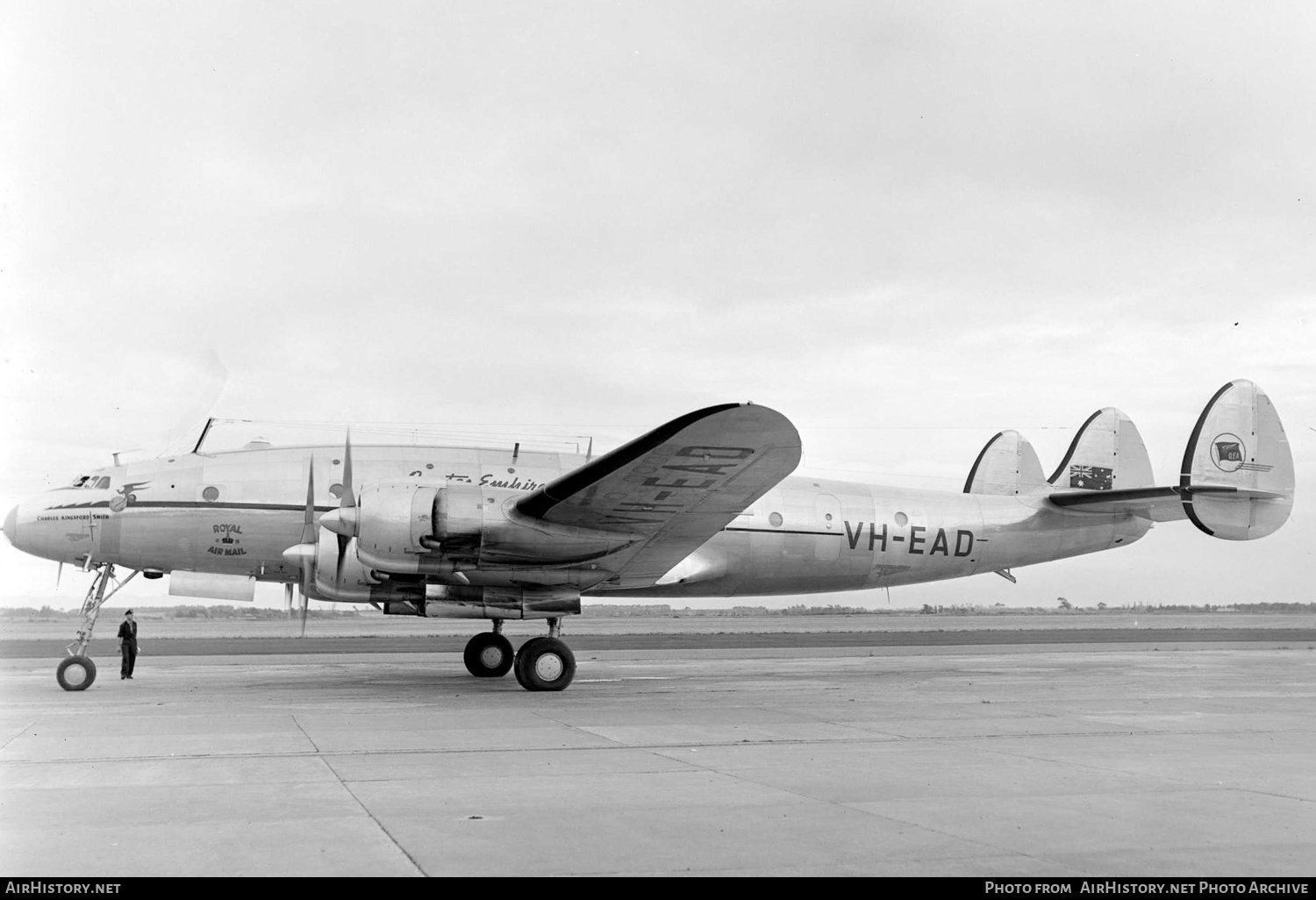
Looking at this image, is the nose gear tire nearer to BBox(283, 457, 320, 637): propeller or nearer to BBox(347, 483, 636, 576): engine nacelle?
BBox(283, 457, 320, 637): propeller

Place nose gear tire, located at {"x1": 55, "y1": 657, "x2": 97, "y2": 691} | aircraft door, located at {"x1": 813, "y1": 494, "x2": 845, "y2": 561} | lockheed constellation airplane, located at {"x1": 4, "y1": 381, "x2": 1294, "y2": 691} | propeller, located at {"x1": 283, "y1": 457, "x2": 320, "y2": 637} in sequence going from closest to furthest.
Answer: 1. lockheed constellation airplane, located at {"x1": 4, "y1": 381, "x2": 1294, "y2": 691}
2. nose gear tire, located at {"x1": 55, "y1": 657, "x2": 97, "y2": 691}
3. propeller, located at {"x1": 283, "y1": 457, "x2": 320, "y2": 637}
4. aircraft door, located at {"x1": 813, "y1": 494, "x2": 845, "y2": 561}

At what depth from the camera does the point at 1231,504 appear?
20.7 meters

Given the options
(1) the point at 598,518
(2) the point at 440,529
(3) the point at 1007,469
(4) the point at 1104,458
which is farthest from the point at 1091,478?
(2) the point at 440,529

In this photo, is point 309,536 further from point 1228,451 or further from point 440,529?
point 1228,451

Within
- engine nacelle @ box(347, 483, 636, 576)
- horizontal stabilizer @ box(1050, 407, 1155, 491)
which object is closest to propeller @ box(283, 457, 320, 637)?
engine nacelle @ box(347, 483, 636, 576)

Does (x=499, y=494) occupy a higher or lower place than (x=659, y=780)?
higher

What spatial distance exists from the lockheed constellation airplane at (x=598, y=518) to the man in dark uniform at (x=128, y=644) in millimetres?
1459

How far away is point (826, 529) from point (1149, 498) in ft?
20.6

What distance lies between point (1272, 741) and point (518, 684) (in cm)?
1059

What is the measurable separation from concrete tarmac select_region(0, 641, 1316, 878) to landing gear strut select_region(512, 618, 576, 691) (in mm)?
356

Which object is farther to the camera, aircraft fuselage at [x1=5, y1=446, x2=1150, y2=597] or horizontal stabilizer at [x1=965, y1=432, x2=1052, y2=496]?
horizontal stabilizer at [x1=965, y1=432, x2=1052, y2=496]

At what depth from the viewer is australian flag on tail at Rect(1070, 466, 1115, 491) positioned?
23328 mm

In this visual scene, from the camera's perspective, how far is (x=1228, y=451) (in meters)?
21.0

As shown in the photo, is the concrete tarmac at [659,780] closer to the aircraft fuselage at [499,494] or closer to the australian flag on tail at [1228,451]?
the aircraft fuselage at [499,494]
